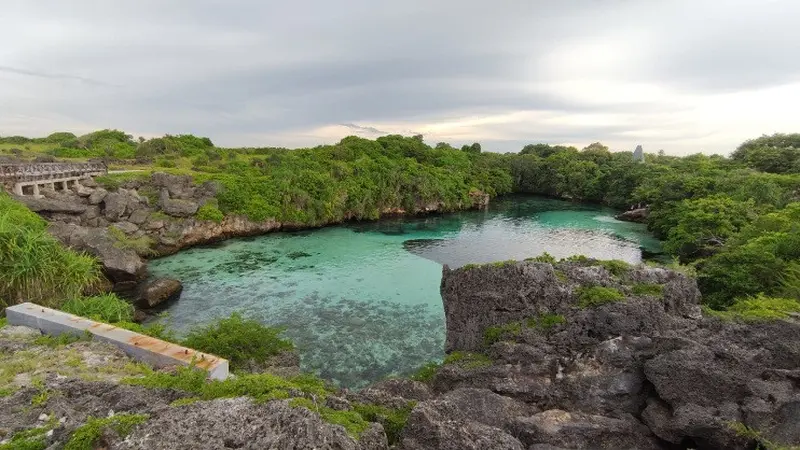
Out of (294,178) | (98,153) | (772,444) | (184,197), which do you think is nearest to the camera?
(772,444)

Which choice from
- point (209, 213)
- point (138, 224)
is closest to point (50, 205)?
point (138, 224)

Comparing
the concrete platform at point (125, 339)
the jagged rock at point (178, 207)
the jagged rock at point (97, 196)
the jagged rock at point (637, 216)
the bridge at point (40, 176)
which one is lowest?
the jagged rock at point (637, 216)

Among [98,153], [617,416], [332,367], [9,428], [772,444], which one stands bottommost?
[332,367]

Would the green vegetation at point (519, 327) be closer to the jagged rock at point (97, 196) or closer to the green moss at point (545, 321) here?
the green moss at point (545, 321)

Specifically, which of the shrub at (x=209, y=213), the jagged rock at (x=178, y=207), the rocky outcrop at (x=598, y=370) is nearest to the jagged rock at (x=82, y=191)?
the jagged rock at (x=178, y=207)

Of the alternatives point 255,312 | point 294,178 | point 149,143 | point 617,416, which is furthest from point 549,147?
point 617,416

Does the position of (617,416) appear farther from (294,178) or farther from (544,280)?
(294,178)
